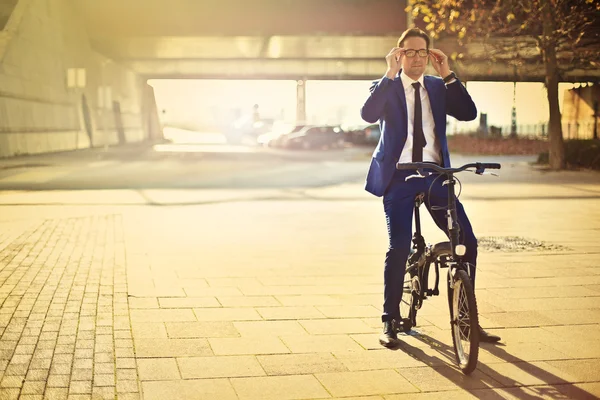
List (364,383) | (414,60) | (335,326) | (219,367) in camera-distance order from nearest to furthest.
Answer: (364,383) → (219,367) → (414,60) → (335,326)

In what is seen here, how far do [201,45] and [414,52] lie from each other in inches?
1800

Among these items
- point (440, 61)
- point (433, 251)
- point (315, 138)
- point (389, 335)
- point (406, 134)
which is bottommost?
point (315, 138)

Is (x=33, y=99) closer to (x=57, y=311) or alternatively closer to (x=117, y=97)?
(x=117, y=97)

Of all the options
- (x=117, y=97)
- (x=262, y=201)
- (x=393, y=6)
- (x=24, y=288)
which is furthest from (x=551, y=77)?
(x=117, y=97)

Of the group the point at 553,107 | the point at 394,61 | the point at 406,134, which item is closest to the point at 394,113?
the point at 406,134

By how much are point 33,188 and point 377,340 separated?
1478 cm

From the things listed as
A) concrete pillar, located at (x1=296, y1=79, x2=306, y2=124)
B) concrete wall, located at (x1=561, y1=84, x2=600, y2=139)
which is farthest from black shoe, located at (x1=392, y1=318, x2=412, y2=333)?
concrete pillar, located at (x1=296, y1=79, x2=306, y2=124)

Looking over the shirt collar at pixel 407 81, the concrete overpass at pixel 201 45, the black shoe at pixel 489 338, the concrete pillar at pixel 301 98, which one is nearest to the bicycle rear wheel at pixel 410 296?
the black shoe at pixel 489 338

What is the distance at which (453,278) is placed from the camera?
5.05 meters

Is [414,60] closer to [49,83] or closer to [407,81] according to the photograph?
[407,81]

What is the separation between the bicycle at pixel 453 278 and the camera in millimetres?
4777

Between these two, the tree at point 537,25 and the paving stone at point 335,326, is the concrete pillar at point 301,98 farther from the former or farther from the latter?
the paving stone at point 335,326

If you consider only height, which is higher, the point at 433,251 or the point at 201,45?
the point at 201,45

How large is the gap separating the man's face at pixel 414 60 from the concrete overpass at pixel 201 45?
36262mm
